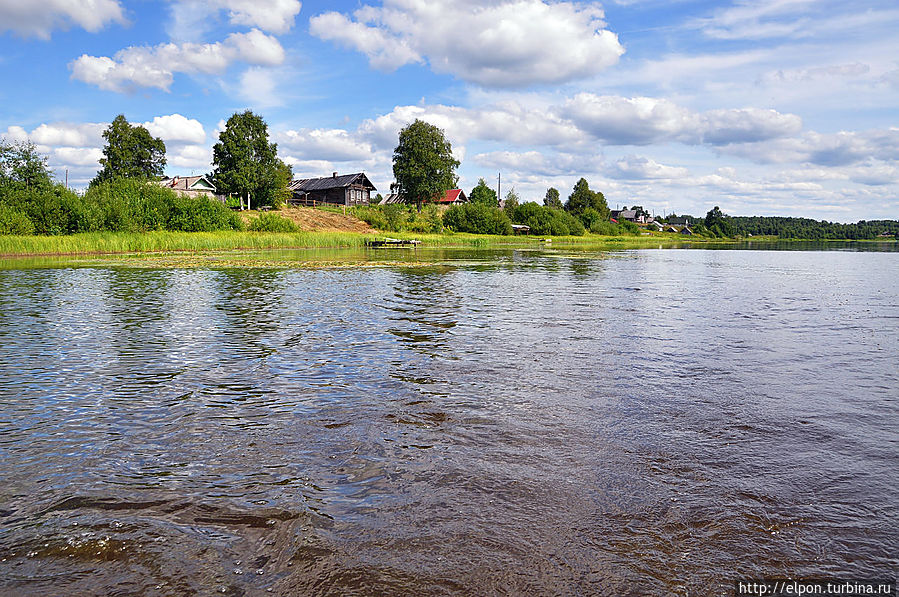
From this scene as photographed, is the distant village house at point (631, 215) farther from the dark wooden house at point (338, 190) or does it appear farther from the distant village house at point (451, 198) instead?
the dark wooden house at point (338, 190)

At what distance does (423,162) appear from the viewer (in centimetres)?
10312

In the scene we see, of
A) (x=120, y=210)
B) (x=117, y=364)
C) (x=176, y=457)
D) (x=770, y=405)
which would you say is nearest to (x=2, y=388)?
(x=117, y=364)

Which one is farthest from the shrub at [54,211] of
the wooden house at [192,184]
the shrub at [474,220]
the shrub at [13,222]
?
the shrub at [474,220]

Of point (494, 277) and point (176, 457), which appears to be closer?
point (176, 457)

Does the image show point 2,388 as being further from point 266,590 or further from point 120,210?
point 120,210

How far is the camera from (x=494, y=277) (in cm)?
2984

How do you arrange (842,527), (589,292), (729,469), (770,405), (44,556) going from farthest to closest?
(589,292) → (770,405) → (729,469) → (842,527) → (44,556)

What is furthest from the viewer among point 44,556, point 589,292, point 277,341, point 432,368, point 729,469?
point 589,292

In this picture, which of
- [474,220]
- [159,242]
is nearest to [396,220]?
[474,220]

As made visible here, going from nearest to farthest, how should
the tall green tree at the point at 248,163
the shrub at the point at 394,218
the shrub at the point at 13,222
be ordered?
the shrub at the point at 13,222 → the tall green tree at the point at 248,163 → the shrub at the point at 394,218

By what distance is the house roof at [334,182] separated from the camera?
100 m

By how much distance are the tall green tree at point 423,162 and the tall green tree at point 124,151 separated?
4268 centimetres

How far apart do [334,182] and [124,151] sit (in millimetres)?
33831

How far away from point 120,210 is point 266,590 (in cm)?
5551
